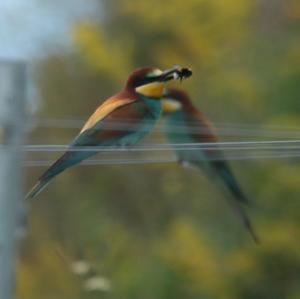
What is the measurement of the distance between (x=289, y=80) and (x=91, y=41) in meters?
0.98

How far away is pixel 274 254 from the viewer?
232 inches

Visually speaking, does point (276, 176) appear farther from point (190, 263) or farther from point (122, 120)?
point (122, 120)

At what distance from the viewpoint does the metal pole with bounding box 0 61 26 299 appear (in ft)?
10.1

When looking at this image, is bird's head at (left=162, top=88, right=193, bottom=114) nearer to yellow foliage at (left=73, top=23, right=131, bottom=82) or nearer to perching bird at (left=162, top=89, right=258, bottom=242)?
perching bird at (left=162, top=89, right=258, bottom=242)

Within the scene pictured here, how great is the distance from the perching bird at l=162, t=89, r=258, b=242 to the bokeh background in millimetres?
144

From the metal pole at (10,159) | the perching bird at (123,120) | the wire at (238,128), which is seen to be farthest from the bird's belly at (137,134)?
the metal pole at (10,159)

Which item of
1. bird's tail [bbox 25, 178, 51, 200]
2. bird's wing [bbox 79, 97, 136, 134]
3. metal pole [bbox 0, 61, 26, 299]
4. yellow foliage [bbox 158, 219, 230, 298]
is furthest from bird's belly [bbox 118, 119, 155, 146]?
metal pole [bbox 0, 61, 26, 299]

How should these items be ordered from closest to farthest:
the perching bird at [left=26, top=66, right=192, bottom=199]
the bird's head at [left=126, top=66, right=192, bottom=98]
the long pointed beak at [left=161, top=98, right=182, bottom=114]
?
the perching bird at [left=26, top=66, right=192, bottom=199]
the bird's head at [left=126, top=66, right=192, bottom=98]
the long pointed beak at [left=161, top=98, right=182, bottom=114]

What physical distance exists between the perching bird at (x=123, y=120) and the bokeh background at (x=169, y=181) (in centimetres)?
71

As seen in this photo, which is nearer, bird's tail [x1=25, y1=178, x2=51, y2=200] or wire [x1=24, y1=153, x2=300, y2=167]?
bird's tail [x1=25, y1=178, x2=51, y2=200]

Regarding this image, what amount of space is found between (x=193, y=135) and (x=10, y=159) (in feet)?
7.44

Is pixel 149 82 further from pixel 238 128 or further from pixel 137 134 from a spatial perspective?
pixel 238 128

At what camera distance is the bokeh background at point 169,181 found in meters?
5.84

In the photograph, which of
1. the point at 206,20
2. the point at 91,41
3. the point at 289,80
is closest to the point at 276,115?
the point at 289,80
